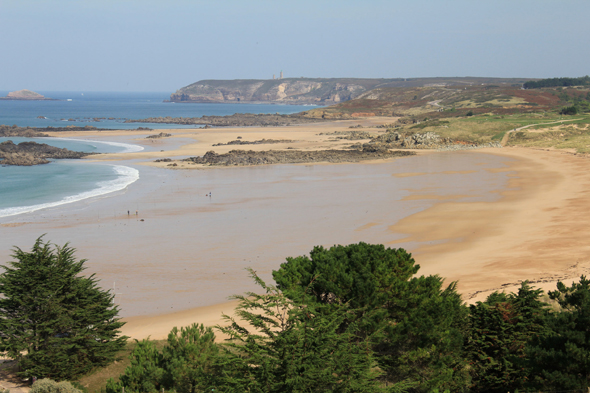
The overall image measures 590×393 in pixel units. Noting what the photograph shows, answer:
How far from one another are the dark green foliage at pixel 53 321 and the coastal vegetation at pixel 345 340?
36 mm

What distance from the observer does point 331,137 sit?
86.6 meters

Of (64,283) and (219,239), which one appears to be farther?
(219,239)

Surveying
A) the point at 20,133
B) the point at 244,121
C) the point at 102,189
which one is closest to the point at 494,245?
the point at 102,189

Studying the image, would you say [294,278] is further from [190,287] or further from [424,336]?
[190,287]

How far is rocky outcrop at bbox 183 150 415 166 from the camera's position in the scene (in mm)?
56750

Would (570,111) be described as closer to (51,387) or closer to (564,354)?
(564,354)

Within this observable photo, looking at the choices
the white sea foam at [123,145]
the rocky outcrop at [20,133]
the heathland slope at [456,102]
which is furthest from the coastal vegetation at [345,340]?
the heathland slope at [456,102]

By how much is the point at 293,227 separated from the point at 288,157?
102 feet

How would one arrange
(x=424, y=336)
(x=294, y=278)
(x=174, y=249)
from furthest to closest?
(x=174, y=249), (x=294, y=278), (x=424, y=336)

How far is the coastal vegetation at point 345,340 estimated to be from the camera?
8.95 metres

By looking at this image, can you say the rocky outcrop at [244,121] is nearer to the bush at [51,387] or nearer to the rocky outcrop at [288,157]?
the rocky outcrop at [288,157]

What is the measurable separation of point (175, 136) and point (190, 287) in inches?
2855

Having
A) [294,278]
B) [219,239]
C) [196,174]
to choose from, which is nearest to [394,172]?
[196,174]

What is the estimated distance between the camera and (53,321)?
13.6 meters
